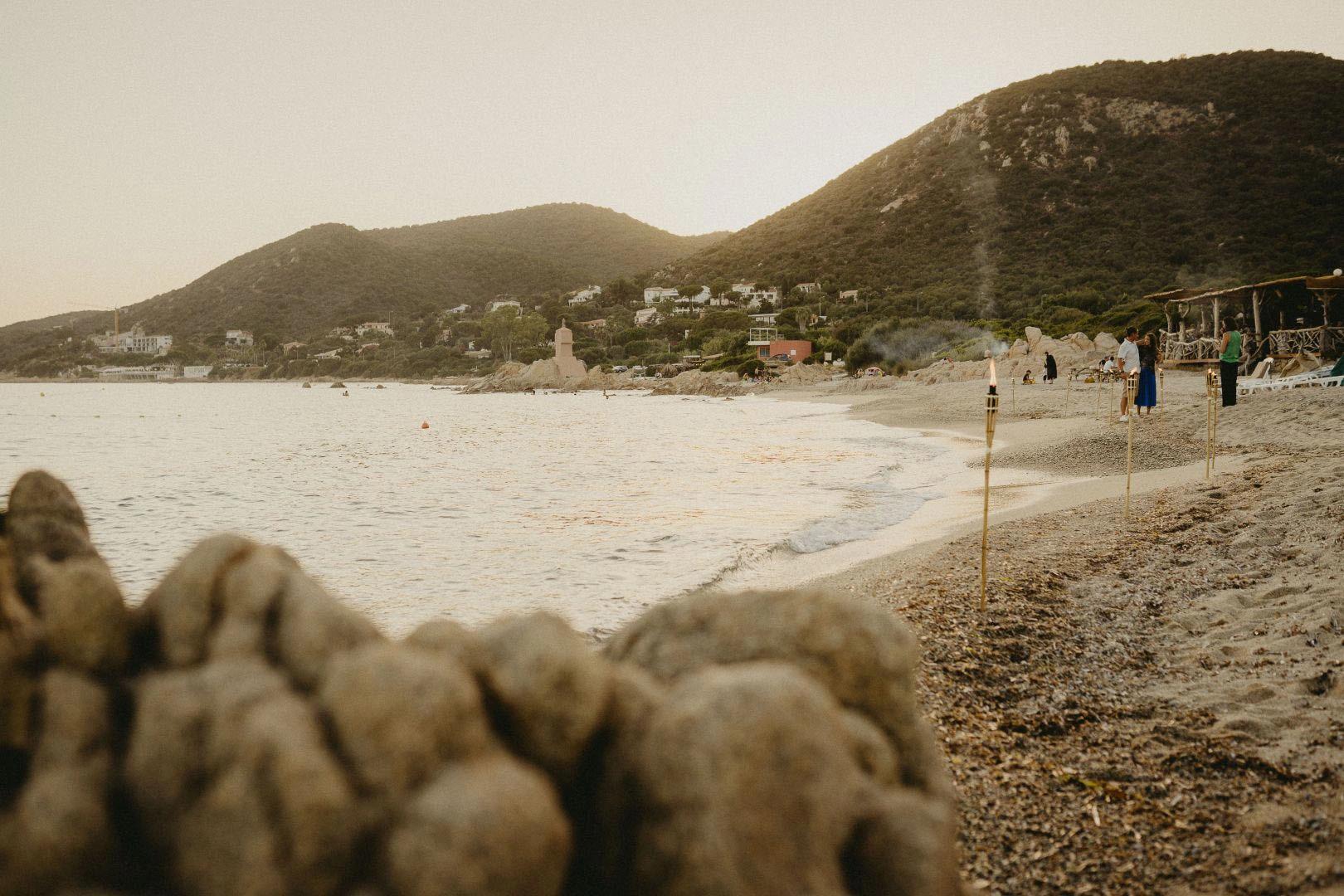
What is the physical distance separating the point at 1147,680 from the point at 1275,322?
3956cm

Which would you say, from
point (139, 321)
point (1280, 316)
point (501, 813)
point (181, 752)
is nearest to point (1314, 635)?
point (501, 813)

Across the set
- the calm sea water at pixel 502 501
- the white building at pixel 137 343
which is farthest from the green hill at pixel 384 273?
the calm sea water at pixel 502 501

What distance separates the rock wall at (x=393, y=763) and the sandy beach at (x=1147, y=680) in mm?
1808

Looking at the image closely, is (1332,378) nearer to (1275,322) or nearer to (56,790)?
(1275,322)

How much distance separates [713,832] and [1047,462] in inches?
657

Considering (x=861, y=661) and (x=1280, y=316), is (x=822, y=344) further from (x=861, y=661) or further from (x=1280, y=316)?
(x=861, y=661)

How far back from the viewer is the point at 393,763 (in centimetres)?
169

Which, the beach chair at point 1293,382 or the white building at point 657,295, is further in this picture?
the white building at point 657,295

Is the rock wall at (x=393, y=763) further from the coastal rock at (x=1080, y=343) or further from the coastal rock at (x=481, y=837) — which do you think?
the coastal rock at (x=1080, y=343)

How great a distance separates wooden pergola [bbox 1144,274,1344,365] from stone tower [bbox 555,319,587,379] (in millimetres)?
74255

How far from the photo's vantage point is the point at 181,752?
5.78 feet

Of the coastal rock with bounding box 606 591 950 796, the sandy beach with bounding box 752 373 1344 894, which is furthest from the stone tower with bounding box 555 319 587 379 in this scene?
the coastal rock with bounding box 606 591 950 796

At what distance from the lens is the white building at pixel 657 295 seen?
419 ft

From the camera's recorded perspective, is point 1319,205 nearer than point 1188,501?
No
